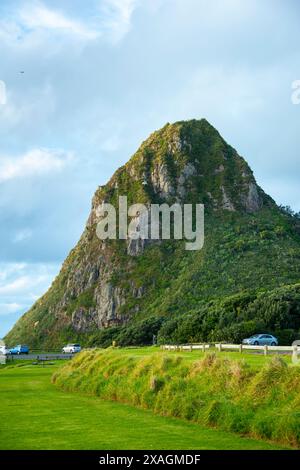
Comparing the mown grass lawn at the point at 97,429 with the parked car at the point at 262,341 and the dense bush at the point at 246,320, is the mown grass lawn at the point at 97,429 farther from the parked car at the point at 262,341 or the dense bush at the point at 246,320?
the dense bush at the point at 246,320

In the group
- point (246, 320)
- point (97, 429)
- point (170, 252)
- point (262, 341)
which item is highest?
point (170, 252)

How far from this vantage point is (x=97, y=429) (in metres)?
18.9

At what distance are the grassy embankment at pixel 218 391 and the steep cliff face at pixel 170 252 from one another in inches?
3261

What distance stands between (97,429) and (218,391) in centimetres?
401

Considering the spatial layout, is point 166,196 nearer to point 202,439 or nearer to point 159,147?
point 159,147

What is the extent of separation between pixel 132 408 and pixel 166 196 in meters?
129

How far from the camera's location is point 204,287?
4555 inches

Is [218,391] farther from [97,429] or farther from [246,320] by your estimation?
[246,320]

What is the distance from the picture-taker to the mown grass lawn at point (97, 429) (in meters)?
16.5

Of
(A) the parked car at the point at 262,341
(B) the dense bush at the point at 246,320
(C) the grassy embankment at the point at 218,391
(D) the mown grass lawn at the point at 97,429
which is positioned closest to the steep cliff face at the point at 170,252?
(B) the dense bush at the point at 246,320

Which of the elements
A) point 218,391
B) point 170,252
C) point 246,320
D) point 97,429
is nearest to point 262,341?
point 246,320
